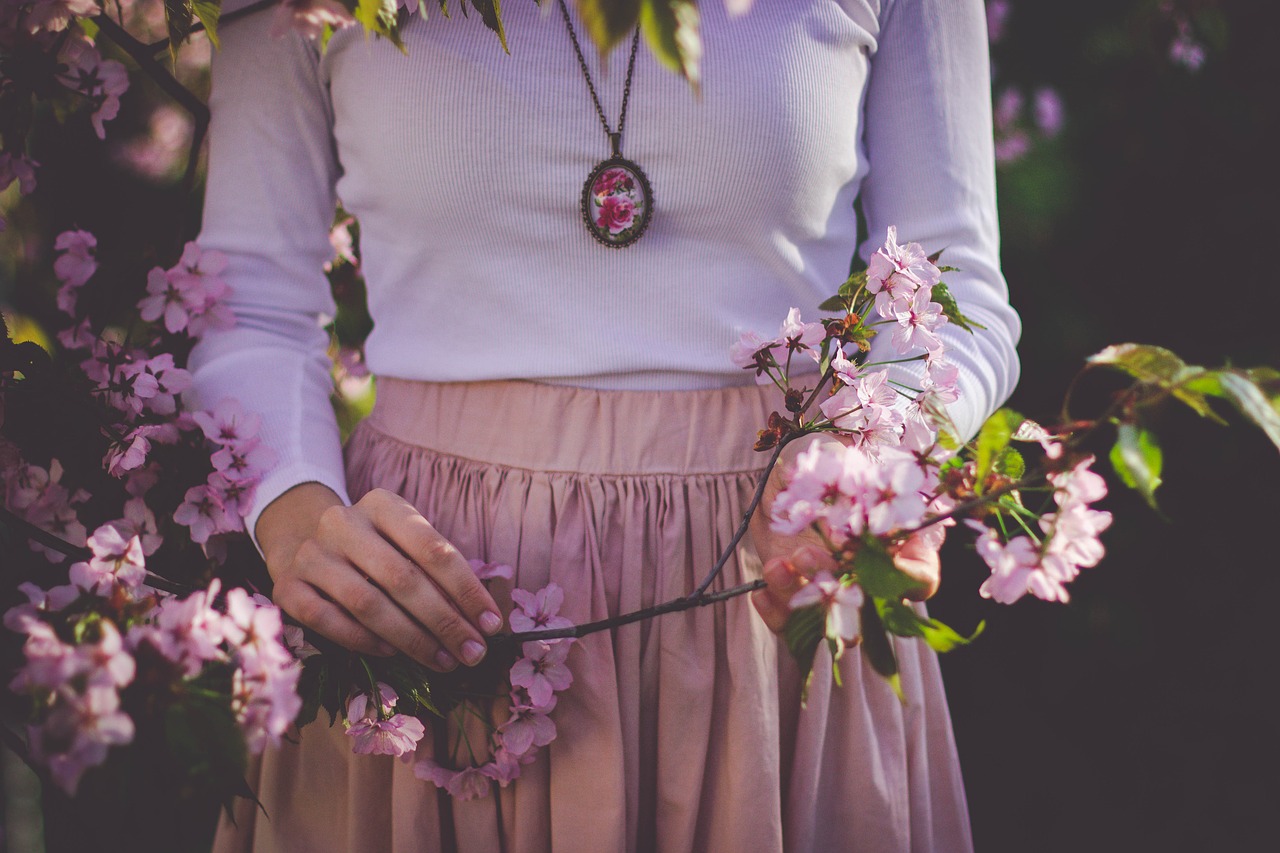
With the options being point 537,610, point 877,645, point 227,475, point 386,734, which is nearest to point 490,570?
point 537,610

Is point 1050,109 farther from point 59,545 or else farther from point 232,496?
point 59,545

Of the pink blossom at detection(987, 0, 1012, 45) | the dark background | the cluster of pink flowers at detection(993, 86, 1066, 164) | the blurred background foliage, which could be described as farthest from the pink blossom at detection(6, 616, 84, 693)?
the cluster of pink flowers at detection(993, 86, 1066, 164)

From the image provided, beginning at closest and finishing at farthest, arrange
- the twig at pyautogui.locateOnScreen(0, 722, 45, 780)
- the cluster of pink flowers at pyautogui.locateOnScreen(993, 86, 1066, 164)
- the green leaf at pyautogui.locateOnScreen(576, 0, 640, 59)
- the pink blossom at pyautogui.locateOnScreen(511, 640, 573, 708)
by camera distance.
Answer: the green leaf at pyautogui.locateOnScreen(576, 0, 640, 59), the twig at pyautogui.locateOnScreen(0, 722, 45, 780), the pink blossom at pyautogui.locateOnScreen(511, 640, 573, 708), the cluster of pink flowers at pyautogui.locateOnScreen(993, 86, 1066, 164)

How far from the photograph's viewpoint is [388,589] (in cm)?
66

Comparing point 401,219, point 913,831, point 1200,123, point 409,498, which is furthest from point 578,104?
point 1200,123

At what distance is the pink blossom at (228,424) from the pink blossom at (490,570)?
26cm

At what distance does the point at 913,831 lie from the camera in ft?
2.90

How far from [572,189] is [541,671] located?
17.7 inches

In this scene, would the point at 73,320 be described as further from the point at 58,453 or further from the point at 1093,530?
the point at 1093,530

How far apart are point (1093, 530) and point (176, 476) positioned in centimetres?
81

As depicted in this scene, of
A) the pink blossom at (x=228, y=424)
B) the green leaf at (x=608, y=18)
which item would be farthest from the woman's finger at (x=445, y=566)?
the green leaf at (x=608, y=18)

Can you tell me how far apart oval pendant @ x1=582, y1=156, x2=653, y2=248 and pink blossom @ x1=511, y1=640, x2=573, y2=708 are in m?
0.38

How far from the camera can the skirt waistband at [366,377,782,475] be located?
816mm

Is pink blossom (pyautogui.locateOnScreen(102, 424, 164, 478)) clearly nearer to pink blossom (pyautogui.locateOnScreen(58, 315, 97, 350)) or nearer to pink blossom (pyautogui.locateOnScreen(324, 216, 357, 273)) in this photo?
pink blossom (pyautogui.locateOnScreen(58, 315, 97, 350))
